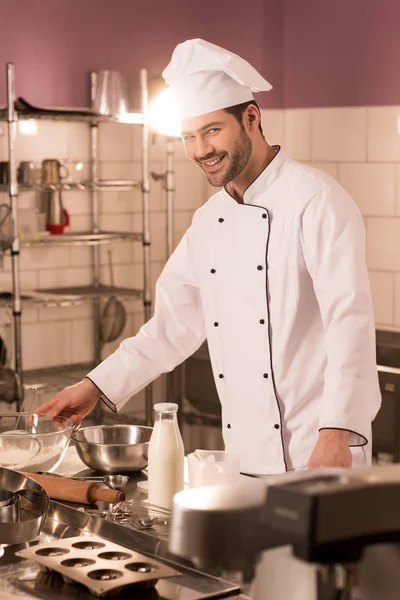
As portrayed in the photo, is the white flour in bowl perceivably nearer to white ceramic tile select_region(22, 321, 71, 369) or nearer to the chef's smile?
the chef's smile

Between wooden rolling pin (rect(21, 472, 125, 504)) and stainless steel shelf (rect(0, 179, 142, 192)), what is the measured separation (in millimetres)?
2525

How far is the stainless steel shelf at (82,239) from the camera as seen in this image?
14.7ft

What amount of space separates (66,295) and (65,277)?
0.29m

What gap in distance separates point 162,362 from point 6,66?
2.26 meters

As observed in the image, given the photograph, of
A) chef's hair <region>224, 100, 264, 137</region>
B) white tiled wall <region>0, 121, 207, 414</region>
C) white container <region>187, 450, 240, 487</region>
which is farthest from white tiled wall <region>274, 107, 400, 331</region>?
white container <region>187, 450, 240, 487</region>

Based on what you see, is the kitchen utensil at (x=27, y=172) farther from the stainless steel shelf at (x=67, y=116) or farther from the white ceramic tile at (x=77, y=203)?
the white ceramic tile at (x=77, y=203)

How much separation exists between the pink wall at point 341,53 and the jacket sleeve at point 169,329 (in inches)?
89.9

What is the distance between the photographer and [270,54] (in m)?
5.16

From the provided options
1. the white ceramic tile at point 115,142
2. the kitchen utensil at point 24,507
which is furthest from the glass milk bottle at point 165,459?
the white ceramic tile at point 115,142

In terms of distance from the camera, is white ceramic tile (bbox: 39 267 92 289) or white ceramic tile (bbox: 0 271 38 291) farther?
white ceramic tile (bbox: 39 267 92 289)

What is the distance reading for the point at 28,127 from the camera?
15.3 feet

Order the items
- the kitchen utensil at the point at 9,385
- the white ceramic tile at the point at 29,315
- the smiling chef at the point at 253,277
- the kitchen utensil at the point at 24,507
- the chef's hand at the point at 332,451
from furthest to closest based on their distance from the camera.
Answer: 1. the white ceramic tile at the point at 29,315
2. the kitchen utensil at the point at 9,385
3. the smiling chef at the point at 253,277
4. the chef's hand at the point at 332,451
5. the kitchen utensil at the point at 24,507

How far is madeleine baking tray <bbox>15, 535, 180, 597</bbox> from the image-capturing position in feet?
5.04

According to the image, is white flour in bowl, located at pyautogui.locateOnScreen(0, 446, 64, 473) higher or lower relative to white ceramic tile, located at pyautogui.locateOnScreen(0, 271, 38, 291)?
lower
